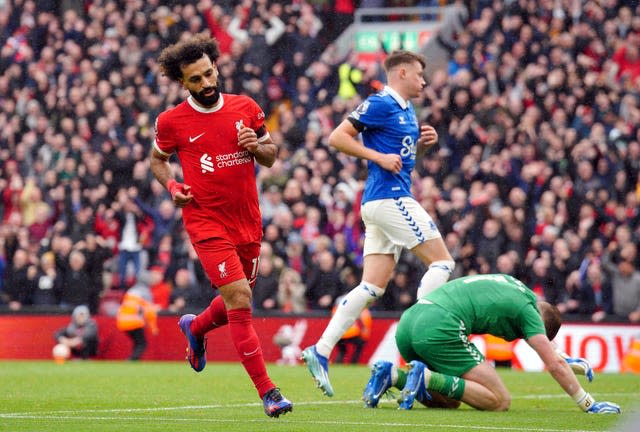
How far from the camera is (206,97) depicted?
30.5ft

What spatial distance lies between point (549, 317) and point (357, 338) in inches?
383

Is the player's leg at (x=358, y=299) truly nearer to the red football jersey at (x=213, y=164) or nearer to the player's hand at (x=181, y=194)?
the red football jersey at (x=213, y=164)

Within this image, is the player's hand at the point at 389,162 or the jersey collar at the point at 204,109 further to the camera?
the player's hand at the point at 389,162

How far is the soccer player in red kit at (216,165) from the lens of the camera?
910 cm

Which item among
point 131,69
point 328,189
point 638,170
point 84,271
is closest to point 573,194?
point 638,170

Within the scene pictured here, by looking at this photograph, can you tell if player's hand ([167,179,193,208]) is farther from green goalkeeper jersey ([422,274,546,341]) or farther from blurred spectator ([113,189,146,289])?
blurred spectator ([113,189,146,289])

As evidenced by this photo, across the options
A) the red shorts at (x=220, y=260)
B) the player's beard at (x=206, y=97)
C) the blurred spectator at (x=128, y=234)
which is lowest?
the blurred spectator at (x=128, y=234)

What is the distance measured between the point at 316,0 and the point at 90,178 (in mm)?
7633

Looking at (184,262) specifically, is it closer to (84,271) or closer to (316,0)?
(84,271)

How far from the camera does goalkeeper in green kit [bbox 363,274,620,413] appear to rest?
368 inches

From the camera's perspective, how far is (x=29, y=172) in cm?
2505

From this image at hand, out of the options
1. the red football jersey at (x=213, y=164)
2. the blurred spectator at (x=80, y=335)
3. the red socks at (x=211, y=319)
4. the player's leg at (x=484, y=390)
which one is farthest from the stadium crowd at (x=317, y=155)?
the red football jersey at (x=213, y=164)

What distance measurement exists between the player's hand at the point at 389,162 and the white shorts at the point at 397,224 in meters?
0.31

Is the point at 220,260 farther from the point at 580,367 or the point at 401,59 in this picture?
the point at 580,367
